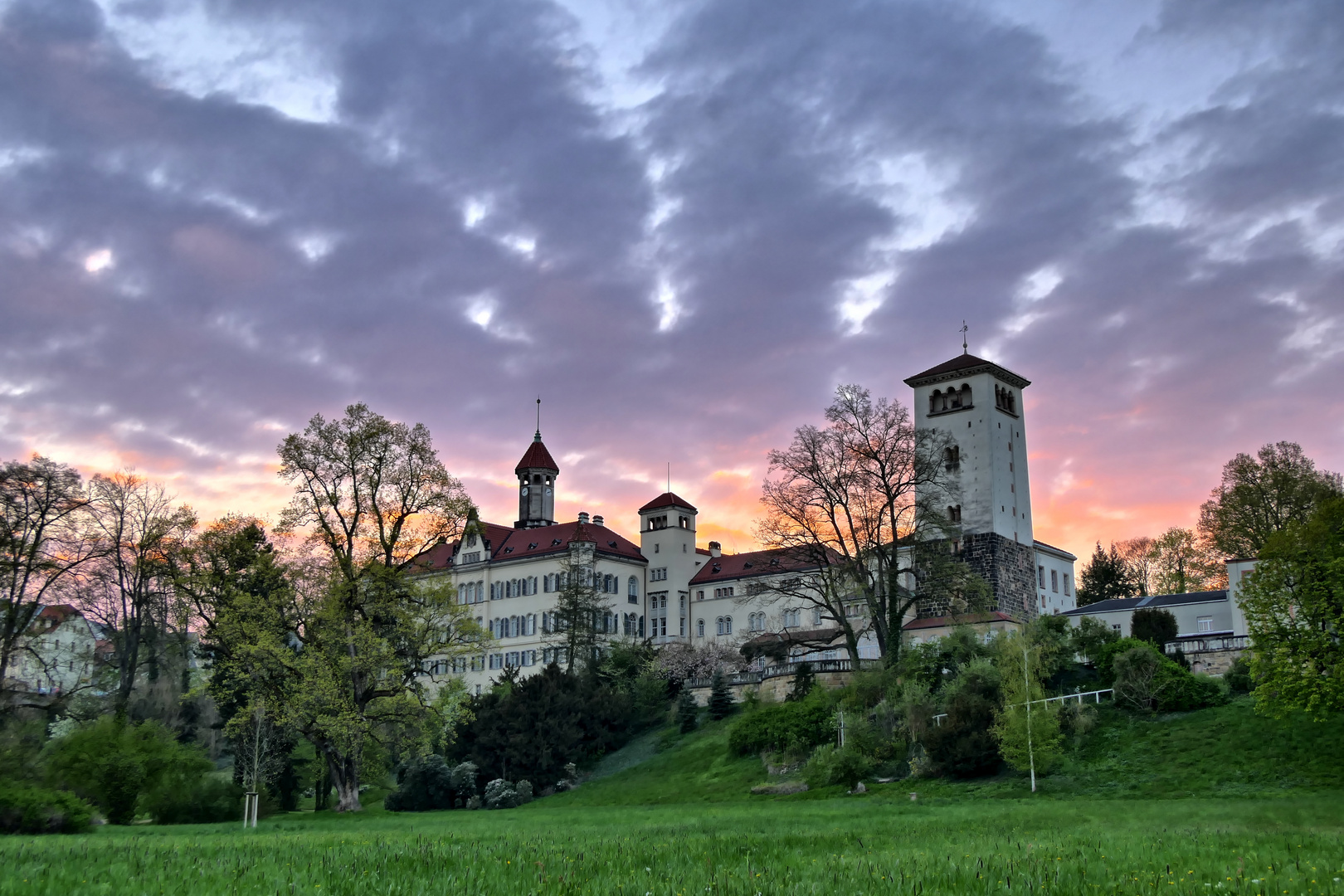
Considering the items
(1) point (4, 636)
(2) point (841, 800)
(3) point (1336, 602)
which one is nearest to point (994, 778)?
(2) point (841, 800)

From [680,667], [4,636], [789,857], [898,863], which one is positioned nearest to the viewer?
[898,863]

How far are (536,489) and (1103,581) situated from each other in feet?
181

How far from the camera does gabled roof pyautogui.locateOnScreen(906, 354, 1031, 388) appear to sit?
73.0 m

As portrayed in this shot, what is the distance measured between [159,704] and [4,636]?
51.2 ft

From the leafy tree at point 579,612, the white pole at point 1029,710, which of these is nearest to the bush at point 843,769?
the white pole at point 1029,710

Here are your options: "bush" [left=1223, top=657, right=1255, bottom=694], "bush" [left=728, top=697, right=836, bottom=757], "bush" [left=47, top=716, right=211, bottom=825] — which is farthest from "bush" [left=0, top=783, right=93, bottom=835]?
"bush" [left=1223, top=657, right=1255, bottom=694]

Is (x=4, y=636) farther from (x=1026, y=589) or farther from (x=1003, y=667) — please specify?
(x=1026, y=589)

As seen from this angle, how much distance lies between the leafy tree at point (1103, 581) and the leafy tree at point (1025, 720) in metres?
53.0

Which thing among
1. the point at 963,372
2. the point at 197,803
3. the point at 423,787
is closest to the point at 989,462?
the point at 963,372

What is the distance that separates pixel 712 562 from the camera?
96.8 m

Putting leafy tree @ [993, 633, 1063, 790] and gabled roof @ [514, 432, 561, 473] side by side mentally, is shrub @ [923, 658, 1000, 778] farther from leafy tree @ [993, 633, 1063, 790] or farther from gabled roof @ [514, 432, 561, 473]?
gabled roof @ [514, 432, 561, 473]

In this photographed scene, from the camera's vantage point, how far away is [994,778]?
39781 mm

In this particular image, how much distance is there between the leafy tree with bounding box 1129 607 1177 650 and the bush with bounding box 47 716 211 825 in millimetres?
46687

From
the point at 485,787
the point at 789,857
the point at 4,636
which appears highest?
the point at 4,636
